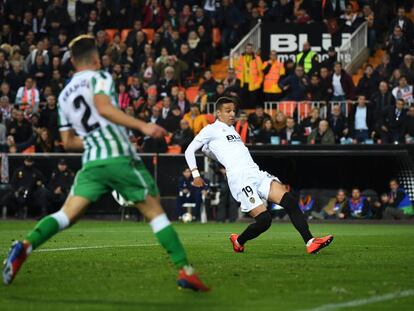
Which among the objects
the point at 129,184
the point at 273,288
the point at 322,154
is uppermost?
the point at 129,184

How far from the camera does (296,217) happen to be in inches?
547

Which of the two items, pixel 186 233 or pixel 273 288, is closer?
pixel 273 288

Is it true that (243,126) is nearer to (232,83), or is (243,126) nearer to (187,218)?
(232,83)

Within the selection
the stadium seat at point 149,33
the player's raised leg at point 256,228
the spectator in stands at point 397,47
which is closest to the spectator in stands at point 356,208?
the spectator in stands at point 397,47

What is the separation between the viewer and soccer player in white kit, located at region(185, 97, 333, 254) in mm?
13922

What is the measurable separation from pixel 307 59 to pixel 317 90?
156 centimetres

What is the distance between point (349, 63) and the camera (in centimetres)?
3088

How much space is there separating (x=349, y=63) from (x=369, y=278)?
21.2 m

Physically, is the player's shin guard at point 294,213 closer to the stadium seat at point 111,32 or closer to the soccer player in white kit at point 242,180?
the soccer player in white kit at point 242,180

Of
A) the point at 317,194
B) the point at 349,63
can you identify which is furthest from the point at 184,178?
the point at 349,63

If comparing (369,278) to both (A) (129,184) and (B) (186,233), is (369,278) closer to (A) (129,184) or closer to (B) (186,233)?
(A) (129,184)

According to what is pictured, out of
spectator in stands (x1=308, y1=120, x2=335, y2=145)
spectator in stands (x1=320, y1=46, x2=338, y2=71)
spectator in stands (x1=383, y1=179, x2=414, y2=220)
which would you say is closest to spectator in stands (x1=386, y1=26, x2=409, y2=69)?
spectator in stands (x1=320, y1=46, x2=338, y2=71)

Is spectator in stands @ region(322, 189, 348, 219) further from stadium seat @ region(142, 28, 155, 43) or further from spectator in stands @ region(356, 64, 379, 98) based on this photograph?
stadium seat @ region(142, 28, 155, 43)

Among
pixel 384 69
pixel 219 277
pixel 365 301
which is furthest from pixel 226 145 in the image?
pixel 384 69
